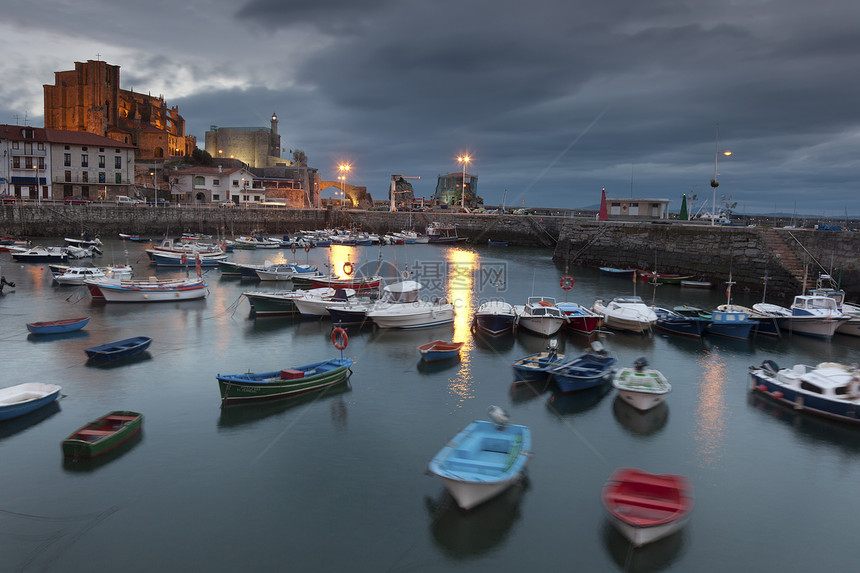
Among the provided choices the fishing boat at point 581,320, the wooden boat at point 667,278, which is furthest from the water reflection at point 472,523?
the wooden boat at point 667,278

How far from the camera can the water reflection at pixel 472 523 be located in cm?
1057

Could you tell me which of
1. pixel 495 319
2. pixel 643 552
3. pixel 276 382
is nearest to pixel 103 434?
pixel 276 382

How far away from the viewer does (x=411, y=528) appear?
36.0 feet

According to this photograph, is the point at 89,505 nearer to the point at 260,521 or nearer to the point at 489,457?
the point at 260,521

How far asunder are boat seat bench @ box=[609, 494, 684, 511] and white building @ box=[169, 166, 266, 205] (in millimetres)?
93114

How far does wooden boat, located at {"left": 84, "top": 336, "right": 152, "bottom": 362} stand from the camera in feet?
67.2

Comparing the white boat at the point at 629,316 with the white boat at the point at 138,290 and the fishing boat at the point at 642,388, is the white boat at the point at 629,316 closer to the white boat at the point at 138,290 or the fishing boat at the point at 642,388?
the fishing boat at the point at 642,388

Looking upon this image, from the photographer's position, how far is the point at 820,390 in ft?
55.0

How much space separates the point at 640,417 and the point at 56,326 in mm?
A: 23987

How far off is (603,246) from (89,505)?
5438 centimetres

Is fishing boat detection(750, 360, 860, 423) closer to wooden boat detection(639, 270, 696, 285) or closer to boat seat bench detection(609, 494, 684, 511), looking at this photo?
boat seat bench detection(609, 494, 684, 511)

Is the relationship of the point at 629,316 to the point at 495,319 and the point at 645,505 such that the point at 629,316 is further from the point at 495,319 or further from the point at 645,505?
the point at 645,505

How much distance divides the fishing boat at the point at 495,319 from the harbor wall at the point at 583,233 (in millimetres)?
22768

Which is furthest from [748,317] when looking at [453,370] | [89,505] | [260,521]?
[89,505]
